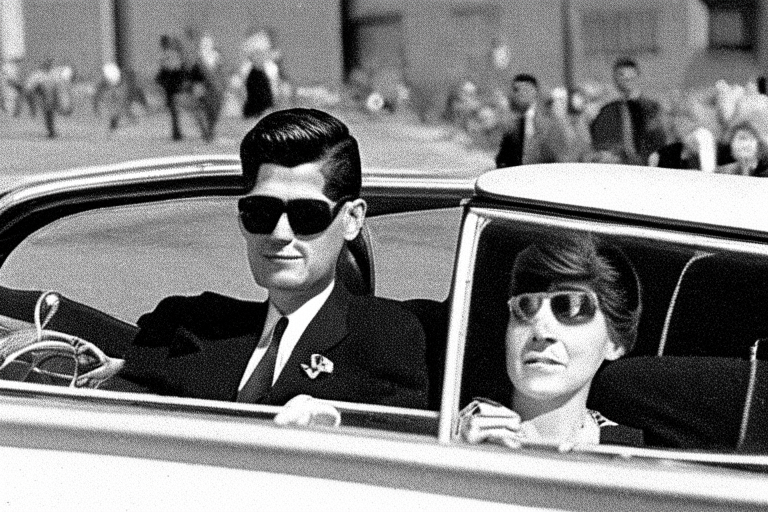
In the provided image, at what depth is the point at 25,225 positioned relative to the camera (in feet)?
14.1

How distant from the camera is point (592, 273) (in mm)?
3203

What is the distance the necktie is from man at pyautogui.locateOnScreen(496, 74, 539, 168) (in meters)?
7.06

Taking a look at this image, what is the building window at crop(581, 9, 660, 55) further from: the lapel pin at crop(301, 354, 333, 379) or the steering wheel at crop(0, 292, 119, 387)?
the lapel pin at crop(301, 354, 333, 379)

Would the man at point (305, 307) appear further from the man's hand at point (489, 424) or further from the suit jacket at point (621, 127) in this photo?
the suit jacket at point (621, 127)

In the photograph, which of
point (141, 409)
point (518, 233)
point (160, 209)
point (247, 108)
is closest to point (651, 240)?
point (518, 233)

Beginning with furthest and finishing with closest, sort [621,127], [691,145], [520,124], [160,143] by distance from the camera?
[160,143]
[621,127]
[520,124]
[691,145]

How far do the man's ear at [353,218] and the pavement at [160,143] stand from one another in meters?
11.8

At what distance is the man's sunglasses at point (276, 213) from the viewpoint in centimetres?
345

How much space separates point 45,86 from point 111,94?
88 cm

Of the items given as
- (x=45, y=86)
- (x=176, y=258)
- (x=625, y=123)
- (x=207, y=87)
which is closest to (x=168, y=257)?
(x=176, y=258)

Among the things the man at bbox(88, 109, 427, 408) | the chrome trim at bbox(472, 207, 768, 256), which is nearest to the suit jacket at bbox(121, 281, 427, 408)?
the man at bbox(88, 109, 427, 408)

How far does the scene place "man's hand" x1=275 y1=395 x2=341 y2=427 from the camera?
326 centimetres

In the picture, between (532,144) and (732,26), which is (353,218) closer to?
(532,144)

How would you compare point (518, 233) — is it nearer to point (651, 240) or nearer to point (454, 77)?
point (651, 240)
